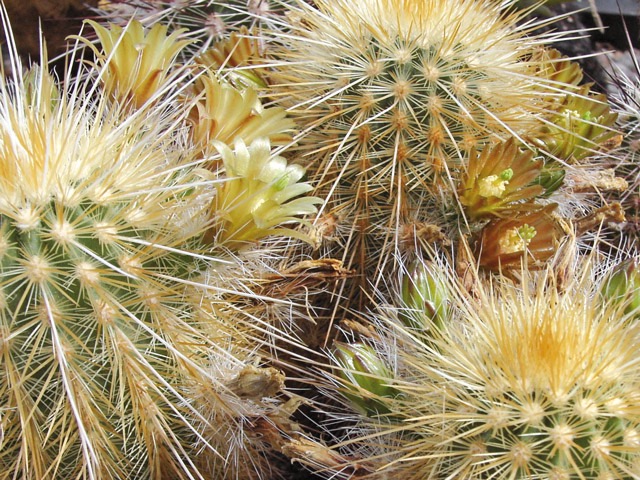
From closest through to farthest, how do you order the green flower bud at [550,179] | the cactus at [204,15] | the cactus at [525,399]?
the cactus at [525,399] < the green flower bud at [550,179] < the cactus at [204,15]

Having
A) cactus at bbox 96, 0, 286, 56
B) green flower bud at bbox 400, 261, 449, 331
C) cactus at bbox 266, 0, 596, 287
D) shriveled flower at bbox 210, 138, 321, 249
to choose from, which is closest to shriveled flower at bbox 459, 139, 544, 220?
cactus at bbox 266, 0, 596, 287

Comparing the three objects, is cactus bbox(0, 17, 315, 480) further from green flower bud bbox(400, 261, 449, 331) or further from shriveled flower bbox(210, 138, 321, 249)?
green flower bud bbox(400, 261, 449, 331)

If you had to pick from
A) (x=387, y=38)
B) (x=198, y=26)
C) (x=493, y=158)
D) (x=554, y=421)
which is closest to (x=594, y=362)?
(x=554, y=421)

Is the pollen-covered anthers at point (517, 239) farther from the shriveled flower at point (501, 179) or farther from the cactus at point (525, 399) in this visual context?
the cactus at point (525, 399)

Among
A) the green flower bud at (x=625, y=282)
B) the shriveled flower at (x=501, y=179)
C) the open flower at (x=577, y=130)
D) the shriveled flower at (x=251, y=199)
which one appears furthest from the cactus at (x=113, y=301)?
the open flower at (x=577, y=130)

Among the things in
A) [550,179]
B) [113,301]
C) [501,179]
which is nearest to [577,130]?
[550,179]
